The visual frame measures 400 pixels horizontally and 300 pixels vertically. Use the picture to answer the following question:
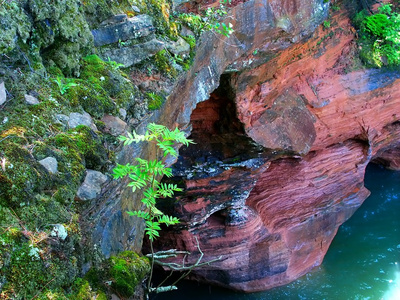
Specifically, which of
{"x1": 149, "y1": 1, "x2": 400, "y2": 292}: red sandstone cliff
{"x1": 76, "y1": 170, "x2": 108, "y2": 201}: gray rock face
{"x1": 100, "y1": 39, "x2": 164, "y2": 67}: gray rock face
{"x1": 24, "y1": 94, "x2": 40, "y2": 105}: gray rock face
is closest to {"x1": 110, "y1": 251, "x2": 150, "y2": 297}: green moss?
{"x1": 76, "y1": 170, "x2": 108, "y2": 201}: gray rock face

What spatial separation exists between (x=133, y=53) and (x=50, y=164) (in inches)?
64.8

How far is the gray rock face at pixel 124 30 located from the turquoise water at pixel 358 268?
5.48 metres

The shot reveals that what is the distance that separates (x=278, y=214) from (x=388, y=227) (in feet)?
10.5

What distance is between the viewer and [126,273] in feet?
6.26

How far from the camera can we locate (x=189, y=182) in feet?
20.0

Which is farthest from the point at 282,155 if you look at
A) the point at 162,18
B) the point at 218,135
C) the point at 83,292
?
the point at 83,292

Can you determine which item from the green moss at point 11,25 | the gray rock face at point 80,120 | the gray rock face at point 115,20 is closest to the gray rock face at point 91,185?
the gray rock face at point 80,120

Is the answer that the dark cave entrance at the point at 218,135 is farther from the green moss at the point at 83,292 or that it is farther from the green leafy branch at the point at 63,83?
the green moss at the point at 83,292

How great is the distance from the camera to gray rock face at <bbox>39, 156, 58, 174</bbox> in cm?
178

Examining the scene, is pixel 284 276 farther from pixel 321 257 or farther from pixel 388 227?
pixel 388 227

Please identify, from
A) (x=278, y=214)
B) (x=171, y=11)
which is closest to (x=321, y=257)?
(x=278, y=214)

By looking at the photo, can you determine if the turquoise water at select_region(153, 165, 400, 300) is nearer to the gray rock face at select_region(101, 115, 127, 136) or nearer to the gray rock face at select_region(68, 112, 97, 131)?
the gray rock face at select_region(101, 115, 127, 136)

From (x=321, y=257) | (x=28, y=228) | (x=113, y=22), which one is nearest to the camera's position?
(x=28, y=228)

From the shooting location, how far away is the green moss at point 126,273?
1.87m
